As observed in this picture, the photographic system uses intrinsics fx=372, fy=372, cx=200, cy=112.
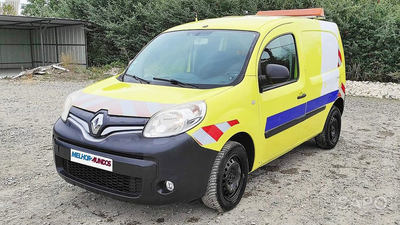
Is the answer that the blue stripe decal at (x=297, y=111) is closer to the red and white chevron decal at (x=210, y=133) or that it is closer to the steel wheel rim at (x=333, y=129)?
the steel wheel rim at (x=333, y=129)

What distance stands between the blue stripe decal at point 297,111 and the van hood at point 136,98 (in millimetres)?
769

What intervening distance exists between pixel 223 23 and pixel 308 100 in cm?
143

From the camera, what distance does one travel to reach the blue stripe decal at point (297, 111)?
3879 millimetres

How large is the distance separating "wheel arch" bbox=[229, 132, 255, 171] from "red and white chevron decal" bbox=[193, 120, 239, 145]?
25 cm

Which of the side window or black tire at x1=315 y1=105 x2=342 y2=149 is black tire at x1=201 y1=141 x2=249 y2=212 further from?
black tire at x1=315 y1=105 x2=342 y2=149

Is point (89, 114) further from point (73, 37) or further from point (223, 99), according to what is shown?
point (73, 37)

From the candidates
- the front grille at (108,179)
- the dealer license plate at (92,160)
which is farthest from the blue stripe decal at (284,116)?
the dealer license plate at (92,160)

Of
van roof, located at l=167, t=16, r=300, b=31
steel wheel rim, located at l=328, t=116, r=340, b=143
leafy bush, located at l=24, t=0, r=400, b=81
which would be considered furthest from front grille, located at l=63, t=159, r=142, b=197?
leafy bush, located at l=24, t=0, r=400, b=81

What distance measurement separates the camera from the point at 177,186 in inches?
117

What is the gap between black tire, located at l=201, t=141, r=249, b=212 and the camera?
3223mm

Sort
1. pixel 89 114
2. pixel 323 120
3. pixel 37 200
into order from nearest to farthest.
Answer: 1. pixel 89 114
2. pixel 37 200
3. pixel 323 120

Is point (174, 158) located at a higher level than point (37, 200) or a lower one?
higher

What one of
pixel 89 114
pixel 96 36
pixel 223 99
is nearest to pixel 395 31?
pixel 223 99

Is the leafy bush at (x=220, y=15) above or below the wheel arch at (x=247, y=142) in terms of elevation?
above
